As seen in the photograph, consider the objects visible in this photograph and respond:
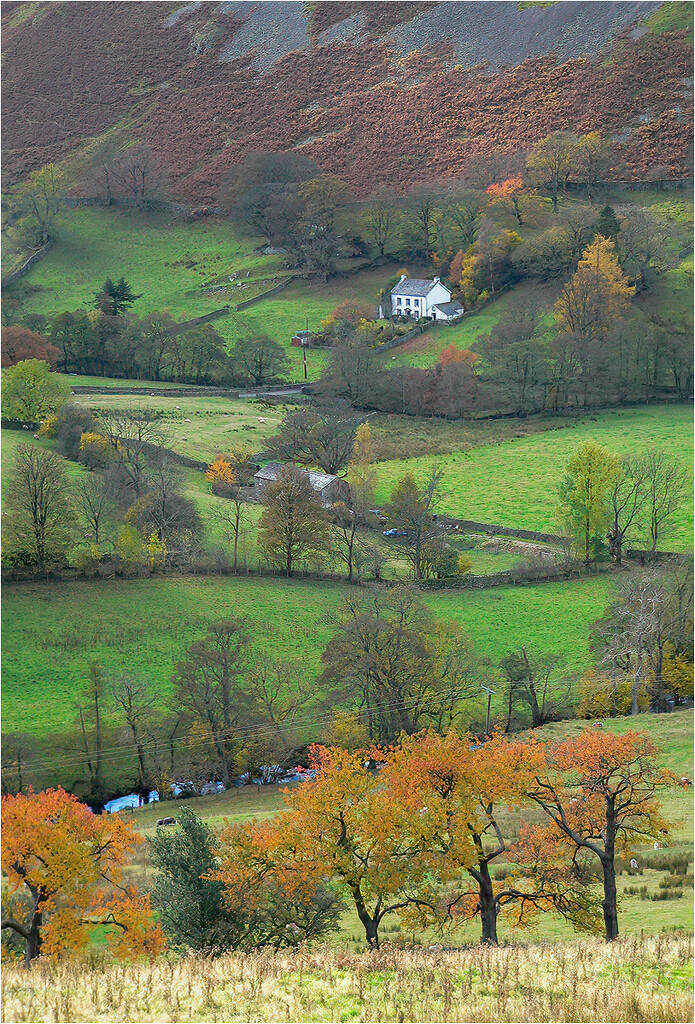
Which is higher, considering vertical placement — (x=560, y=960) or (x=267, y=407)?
(x=267, y=407)

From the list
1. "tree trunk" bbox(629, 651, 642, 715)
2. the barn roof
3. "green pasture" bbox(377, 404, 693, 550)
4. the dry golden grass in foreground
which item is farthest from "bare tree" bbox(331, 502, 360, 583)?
the dry golden grass in foreground

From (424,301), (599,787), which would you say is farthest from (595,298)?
(599,787)

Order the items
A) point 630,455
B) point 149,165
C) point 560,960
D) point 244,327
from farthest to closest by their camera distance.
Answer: point 149,165
point 244,327
point 630,455
point 560,960

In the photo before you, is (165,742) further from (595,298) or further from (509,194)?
(509,194)

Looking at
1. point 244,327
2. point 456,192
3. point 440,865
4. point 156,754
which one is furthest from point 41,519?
point 456,192

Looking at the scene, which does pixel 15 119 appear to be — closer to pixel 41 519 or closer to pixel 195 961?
pixel 41 519

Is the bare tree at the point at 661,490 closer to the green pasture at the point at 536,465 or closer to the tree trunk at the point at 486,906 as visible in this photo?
the green pasture at the point at 536,465

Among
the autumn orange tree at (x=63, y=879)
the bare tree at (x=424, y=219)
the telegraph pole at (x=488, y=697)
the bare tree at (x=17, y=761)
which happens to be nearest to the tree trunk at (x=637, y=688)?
the telegraph pole at (x=488, y=697)
